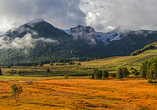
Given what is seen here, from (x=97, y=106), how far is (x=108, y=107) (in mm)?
3814

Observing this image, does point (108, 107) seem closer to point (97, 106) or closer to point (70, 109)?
point (97, 106)

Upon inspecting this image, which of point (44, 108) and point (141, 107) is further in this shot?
point (141, 107)

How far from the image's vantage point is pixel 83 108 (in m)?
45.7

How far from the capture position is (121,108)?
47.2 meters

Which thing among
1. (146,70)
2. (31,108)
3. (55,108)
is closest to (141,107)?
(55,108)

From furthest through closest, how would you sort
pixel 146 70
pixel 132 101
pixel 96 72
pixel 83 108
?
pixel 96 72 → pixel 146 70 → pixel 132 101 → pixel 83 108

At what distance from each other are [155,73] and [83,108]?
9265 centimetres

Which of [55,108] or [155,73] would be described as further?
[155,73]

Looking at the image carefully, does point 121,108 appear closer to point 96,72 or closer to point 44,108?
point 44,108

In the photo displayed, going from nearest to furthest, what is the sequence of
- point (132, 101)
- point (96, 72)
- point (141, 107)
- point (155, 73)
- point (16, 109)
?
1. point (16, 109)
2. point (141, 107)
3. point (132, 101)
4. point (155, 73)
5. point (96, 72)

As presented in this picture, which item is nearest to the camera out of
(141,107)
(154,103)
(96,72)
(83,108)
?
(83,108)

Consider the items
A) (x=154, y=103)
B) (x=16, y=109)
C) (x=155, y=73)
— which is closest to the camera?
(x=16, y=109)

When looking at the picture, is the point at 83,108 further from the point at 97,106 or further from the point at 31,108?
the point at 31,108

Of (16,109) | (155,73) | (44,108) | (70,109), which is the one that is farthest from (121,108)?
(155,73)
